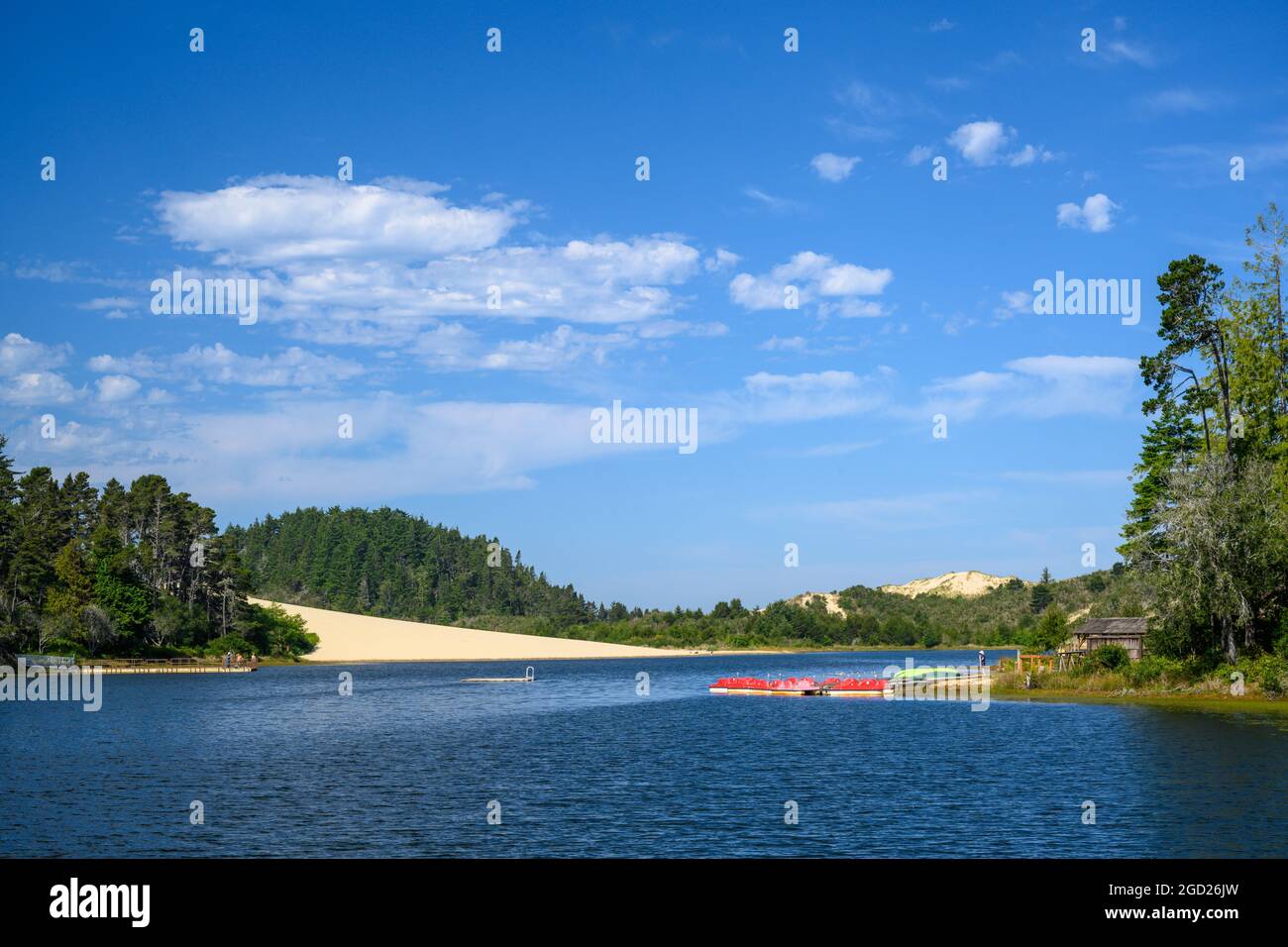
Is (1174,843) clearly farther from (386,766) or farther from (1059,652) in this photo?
(1059,652)

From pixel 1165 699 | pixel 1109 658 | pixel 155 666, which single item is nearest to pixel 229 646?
pixel 155 666

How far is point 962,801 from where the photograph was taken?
134ft

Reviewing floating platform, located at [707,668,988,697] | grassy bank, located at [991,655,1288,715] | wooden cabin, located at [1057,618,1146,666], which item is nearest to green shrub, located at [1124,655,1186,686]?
grassy bank, located at [991,655,1288,715]

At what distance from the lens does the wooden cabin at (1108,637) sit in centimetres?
8494

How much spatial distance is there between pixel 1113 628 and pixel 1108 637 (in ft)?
3.31

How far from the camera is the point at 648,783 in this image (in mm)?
46938

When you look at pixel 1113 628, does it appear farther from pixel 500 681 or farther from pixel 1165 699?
pixel 500 681

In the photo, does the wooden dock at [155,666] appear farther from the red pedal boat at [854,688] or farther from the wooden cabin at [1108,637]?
the wooden cabin at [1108,637]

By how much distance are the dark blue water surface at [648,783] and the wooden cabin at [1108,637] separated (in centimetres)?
906

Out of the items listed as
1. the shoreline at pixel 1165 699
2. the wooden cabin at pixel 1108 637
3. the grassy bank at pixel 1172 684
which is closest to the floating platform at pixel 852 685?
the wooden cabin at pixel 1108 637
